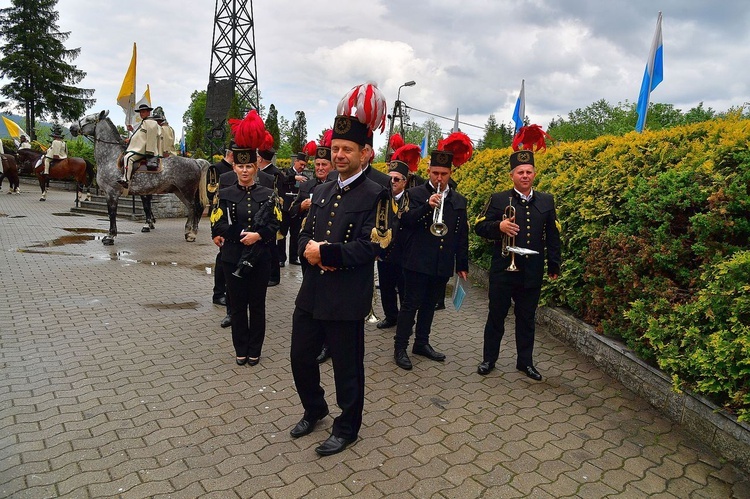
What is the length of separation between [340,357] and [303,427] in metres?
0.69

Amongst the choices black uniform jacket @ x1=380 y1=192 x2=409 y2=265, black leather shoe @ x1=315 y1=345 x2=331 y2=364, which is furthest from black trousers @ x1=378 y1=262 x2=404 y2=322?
black leather shoe @ x1=315 y1=345 x2=331 y2=364

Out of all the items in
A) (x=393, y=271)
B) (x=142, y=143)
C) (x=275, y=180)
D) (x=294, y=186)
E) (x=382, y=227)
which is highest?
(x=142, y=143)

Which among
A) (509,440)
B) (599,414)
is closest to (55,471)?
(509,440)

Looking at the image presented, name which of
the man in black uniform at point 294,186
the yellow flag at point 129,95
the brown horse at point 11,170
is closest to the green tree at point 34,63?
the brown horse at point 11,170

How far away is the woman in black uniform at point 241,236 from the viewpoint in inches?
192

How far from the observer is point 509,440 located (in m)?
3.78

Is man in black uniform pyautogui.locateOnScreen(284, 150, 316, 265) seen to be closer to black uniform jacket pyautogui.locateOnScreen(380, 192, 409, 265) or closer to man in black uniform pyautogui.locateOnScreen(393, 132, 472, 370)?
black uniform jacket pyautogui.locateOnScreen(380, 192, 409, 265)

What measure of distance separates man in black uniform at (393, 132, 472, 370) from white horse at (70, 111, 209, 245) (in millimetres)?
7797

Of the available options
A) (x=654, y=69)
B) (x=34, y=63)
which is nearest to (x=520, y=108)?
(x=654, y=69)

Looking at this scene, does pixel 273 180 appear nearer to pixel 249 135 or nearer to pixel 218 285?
pixel 249 135

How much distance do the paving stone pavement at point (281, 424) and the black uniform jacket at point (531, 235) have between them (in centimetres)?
111

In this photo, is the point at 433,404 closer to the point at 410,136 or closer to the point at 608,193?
the point at 608,193

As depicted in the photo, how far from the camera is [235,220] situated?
494 centimetres

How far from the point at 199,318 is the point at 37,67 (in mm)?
40704
